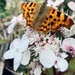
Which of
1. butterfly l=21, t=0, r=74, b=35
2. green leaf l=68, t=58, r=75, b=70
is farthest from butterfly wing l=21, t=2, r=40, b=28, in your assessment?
green leaf l=68, t=58, r=75, b=70

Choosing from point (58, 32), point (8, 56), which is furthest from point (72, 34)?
point (8, 56)

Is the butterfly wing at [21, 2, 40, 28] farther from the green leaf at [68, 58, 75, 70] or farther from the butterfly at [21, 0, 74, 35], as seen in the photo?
the green leaf at [68, 58, 75, 70]

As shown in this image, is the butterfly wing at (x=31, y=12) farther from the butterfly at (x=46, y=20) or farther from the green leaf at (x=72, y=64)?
the green leaf at (x=72, y=64)

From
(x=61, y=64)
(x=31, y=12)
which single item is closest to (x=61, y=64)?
(x=61, y=64)

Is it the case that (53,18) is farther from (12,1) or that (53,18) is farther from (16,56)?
(12,1)

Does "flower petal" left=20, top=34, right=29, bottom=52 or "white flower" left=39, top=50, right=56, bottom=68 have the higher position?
"flower petal" left=20, top=34, right=29, bottom=52

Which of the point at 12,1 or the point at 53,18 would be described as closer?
the point at 53,18

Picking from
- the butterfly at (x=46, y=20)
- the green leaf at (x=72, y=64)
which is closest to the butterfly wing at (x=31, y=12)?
the butterfly at (x=46, y=20)

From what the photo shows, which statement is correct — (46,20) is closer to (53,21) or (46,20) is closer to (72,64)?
(53,21)
